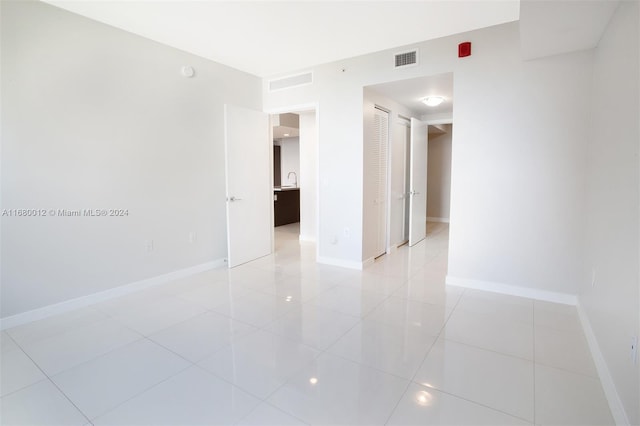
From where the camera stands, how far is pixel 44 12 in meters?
2.78

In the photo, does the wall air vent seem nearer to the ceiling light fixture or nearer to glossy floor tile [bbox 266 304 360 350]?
the ceiling light fixture

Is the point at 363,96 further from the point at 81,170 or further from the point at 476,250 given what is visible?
the point at 81,170

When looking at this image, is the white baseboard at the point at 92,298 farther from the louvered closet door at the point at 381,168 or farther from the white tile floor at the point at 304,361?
the louvered closet door at the point at 381,168

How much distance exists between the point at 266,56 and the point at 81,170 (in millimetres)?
2411

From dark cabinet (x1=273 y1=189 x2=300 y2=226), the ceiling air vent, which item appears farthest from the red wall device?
dark cabinet (x1=273 y1=189 x2=300 y2=226)

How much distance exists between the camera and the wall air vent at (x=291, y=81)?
4469 mm

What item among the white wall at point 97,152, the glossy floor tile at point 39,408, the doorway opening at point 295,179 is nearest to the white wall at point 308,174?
the doorway opening at point 295,179

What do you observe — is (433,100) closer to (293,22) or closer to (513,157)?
(513,157)

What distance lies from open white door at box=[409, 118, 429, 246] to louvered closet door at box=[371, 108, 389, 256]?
0.55 metres

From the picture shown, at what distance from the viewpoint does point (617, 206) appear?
1.96 metres

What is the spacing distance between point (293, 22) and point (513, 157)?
8.30 feet

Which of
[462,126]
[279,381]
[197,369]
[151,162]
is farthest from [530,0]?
[151,162]

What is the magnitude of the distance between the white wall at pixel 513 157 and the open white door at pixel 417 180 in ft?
5.57

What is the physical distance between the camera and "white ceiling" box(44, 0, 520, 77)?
2.81 meters
